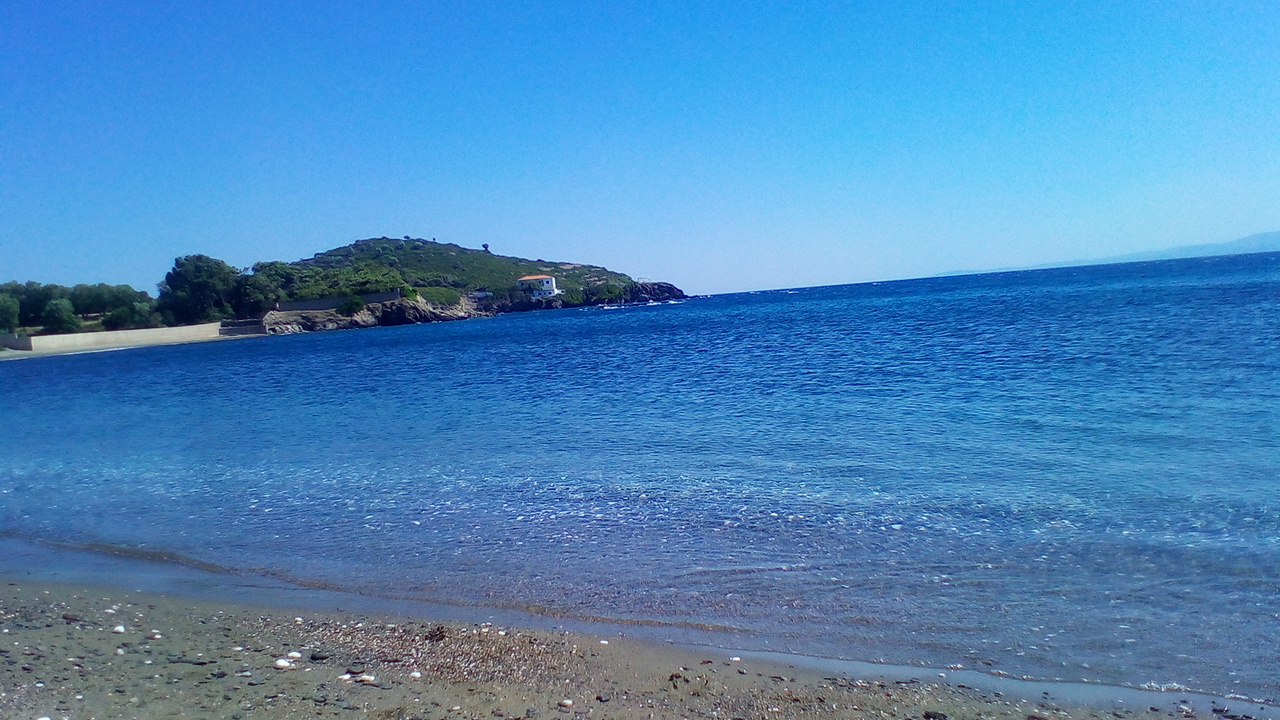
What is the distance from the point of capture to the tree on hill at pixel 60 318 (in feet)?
304

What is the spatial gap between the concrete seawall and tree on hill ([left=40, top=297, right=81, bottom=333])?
848cm

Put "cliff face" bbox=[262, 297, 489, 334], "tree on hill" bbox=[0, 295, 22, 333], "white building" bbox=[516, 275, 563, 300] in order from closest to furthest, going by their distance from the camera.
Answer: "tree on hill" bbox=[0, 295, 22, 333] → "cliff face" bbox=[262, 297, 489, 334] → "white building" bbox=[516, 275, 563, 300]

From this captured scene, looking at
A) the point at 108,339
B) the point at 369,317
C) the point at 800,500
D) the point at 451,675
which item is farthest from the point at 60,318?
the point at 451,675

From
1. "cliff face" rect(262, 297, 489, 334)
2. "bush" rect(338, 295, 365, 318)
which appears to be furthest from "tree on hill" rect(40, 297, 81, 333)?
"bush" rect(338, 295, 365, 318)

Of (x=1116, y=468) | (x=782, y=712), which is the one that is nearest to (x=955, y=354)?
(x=1116, y=468)

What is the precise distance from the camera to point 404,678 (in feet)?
19.6

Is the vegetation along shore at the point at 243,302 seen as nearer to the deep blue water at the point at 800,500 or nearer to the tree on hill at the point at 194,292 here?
the tree on hill at the point at 194,292

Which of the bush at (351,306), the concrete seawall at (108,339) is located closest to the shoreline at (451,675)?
the concrete seawall at (108,339)

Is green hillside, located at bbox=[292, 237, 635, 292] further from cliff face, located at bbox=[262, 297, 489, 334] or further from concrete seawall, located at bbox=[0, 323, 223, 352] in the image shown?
concrete seawall, located at bbox=[0, 323, 223, 352]

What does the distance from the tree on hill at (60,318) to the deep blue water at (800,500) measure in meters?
78.5

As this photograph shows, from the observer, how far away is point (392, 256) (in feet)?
634

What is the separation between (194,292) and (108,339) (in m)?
20.9

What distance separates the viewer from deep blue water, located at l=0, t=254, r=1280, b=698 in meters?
7.05

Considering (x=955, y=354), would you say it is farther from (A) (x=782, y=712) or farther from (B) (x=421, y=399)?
(A) (x=782, y=712)
